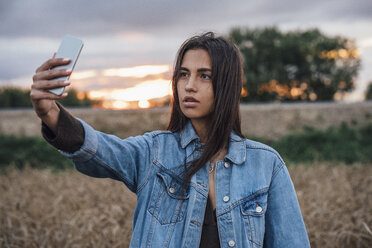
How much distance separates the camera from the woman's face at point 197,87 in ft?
6.70

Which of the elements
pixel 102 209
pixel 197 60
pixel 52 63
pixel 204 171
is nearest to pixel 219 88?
pixel 197 60

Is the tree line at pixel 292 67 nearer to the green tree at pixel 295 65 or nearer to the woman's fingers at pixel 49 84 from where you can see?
the green tree at pixel 295 65

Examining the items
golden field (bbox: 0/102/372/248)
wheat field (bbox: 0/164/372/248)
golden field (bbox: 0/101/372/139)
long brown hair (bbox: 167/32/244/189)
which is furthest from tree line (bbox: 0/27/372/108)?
long brown hair (bbox: 167/32/244/189)

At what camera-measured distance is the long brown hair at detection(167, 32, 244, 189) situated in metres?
2.06

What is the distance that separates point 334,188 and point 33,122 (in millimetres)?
15598

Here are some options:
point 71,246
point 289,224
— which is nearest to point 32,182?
point 71,246

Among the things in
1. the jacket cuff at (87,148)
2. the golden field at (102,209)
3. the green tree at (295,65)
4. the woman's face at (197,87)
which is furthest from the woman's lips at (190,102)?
the green tree at (295,65)

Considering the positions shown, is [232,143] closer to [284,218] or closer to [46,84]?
[284,218]

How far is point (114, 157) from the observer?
5.89 ft

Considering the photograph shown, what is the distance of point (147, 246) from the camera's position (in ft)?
6.08

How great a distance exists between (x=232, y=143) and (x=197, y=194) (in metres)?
0.40

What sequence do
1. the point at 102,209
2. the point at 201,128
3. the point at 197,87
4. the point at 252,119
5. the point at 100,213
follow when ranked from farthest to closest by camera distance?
the point at 252,119
the point at 102,209
the point at 100,213
the point at 201,128
the point at 197,87

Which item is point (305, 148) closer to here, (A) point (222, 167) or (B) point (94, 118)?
(B) point (94, 118)

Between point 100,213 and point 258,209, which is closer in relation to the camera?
point 258,209
